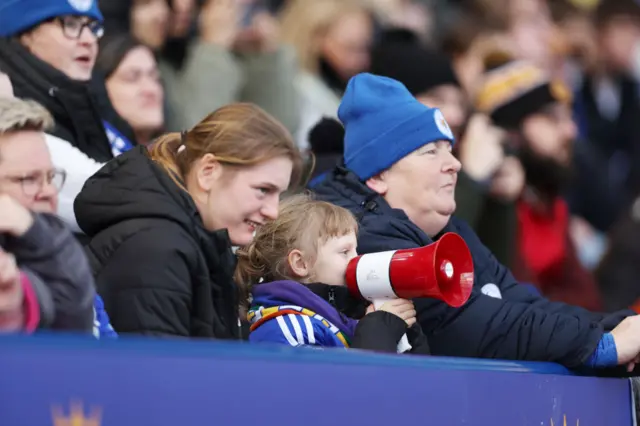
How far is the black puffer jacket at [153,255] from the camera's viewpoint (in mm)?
4367

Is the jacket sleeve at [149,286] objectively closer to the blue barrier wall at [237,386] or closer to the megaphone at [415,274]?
the blue barrier wall at [237,386]

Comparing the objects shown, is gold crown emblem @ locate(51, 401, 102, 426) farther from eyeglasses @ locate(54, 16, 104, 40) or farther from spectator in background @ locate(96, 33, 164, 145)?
spectator in background @ locate(96, 33, 164, 145)

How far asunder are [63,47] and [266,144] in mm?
1657

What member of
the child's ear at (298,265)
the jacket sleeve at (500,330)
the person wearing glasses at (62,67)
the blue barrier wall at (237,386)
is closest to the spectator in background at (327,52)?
the person wearing glasses at (62,67)

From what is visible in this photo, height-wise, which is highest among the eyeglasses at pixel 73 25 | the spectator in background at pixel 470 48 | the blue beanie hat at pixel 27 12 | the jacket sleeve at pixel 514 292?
the blue beanie hat at pixel 27 12

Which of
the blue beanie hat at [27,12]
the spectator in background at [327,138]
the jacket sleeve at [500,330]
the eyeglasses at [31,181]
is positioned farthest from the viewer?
the spectator in background at [327,138]

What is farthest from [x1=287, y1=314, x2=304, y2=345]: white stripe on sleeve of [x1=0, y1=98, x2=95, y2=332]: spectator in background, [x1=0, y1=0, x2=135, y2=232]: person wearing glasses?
[x1=0, y1=0, x2=135, y2=232]: person wearing glasses

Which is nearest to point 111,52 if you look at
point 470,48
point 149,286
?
point 149,286

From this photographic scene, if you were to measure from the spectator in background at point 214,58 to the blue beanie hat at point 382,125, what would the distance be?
228 centimetres

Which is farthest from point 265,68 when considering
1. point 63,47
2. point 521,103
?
point 63,47

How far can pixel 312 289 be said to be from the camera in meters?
5.05

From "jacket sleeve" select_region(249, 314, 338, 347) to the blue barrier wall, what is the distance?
0.50 m

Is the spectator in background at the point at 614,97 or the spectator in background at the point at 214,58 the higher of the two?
the spectator in background at the point at 214,58

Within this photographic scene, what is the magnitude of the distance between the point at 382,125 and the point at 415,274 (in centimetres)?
127
